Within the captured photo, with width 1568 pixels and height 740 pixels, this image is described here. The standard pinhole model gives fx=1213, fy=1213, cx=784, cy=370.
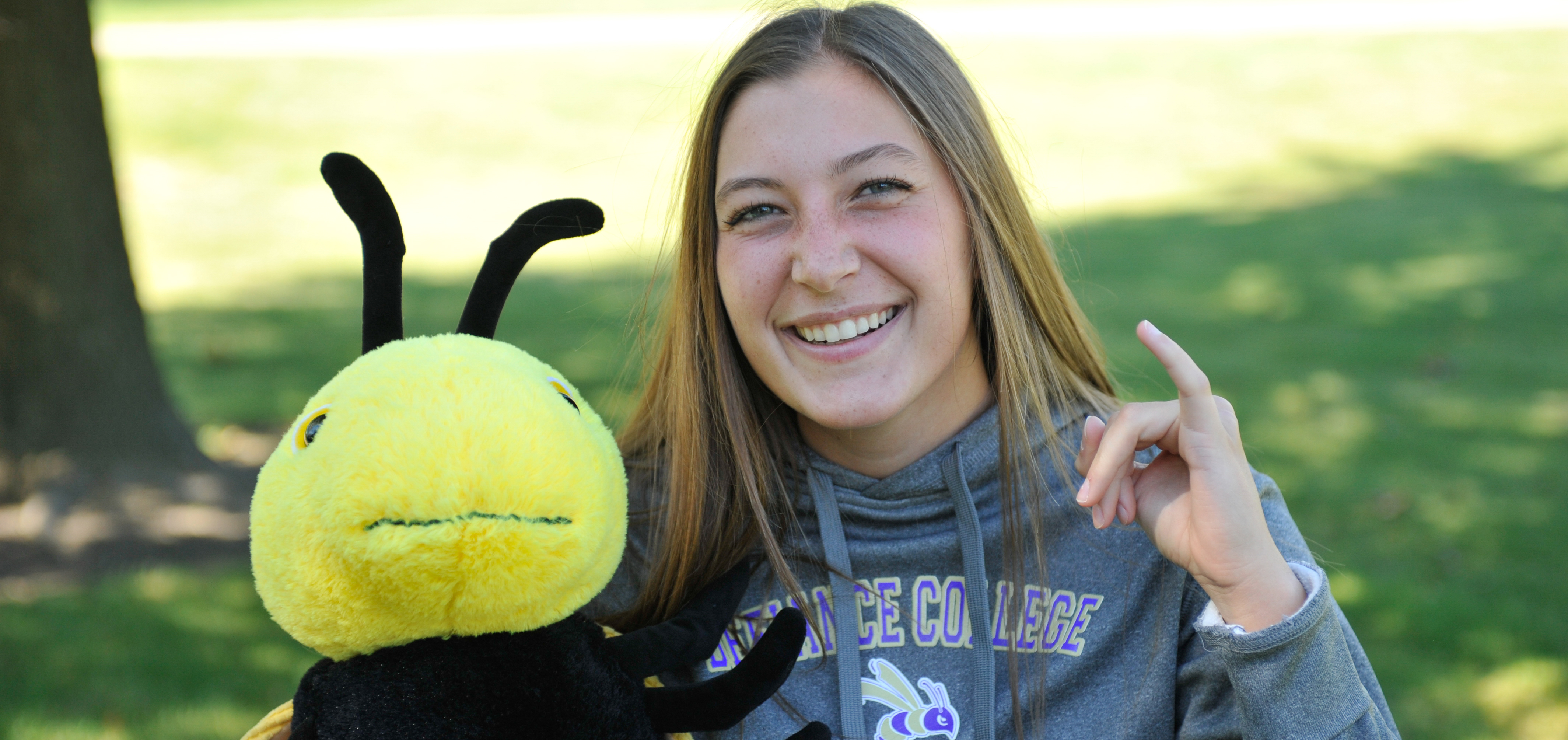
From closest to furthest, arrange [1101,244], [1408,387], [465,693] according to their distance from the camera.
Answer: [465,693] → [1408,387] → [1101,244]

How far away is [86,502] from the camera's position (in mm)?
4953

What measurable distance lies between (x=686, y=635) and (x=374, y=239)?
758 millimetres

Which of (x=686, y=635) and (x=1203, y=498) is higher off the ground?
(x=1203, y=498)

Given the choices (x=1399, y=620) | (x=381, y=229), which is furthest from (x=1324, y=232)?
(x=381, y=229)

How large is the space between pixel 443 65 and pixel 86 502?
1520 centimetres

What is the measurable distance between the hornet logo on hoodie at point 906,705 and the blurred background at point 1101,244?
3.27 ft

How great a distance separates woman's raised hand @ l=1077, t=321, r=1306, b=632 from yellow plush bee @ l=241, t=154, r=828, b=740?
0.80m

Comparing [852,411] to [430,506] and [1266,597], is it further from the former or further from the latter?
[430,506]

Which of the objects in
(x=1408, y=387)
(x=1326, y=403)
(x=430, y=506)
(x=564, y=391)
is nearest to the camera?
(x=430, y=506)

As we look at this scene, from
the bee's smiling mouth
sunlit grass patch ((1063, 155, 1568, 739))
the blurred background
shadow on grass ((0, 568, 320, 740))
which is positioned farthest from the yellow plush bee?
shadow on grass ((0, 568, 320, 740))

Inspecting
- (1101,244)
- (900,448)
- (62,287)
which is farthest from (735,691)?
(1101,244)

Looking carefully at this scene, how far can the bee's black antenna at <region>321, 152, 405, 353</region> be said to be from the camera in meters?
1.68

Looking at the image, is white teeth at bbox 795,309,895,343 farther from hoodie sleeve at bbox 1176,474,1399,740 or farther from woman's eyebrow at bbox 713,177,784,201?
hoodie sleeve at bbox 1176,474,1399,740

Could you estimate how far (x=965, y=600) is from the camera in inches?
88.5
